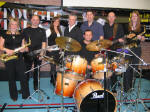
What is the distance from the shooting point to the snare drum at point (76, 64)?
376cm

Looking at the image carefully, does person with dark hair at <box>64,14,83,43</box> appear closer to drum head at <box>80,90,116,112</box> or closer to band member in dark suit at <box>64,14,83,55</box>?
band member in dark suit at <box>64,14,83,55</box>

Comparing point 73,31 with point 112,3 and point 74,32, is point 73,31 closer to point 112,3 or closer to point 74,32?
point 74,32

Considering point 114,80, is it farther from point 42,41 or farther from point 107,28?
point 42,41

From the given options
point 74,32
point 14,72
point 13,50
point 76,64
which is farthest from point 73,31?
point 14,72

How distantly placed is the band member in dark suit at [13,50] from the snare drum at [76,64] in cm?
134

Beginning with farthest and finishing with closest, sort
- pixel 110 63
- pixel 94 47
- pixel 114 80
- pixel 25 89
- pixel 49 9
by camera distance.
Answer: pixel 49 9
pixel 114 80
pixel 25 89
pixel 110 63
pixel 94 47

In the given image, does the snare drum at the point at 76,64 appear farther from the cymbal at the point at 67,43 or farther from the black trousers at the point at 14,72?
the black trousers at the point at 14,72

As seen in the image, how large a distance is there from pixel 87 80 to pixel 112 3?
4.58 m

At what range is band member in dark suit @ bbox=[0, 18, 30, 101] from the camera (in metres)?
4.01

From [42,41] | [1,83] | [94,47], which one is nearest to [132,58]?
[94,47]

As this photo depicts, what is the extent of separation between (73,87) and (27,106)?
1.28 m

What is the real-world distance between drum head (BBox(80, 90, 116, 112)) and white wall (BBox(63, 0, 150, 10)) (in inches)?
179

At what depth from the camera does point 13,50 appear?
405 cm

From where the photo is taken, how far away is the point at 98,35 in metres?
4.77
